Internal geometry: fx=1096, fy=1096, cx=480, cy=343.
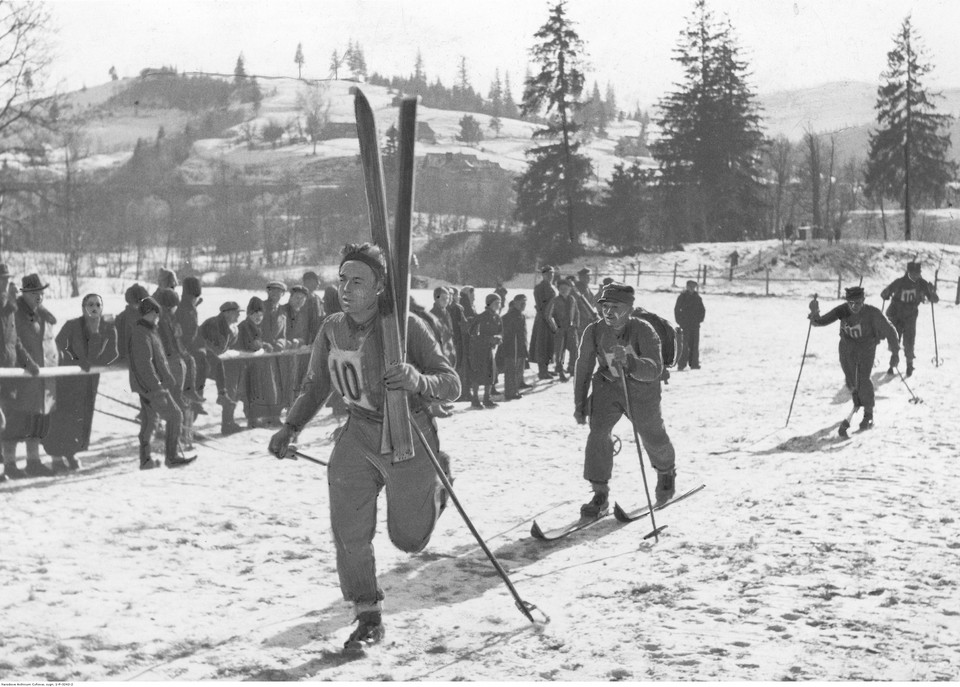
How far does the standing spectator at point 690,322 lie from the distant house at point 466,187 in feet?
247

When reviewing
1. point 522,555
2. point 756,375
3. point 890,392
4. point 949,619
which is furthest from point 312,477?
point 756,375

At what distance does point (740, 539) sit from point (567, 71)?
43.2 meters

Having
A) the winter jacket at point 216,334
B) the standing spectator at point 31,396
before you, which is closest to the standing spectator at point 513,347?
the winter jacket at point 216,334

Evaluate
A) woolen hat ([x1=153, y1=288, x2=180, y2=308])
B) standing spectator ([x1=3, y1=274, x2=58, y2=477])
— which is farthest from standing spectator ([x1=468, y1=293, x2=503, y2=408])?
standing spectator ([x1=3, y1=274, x2=58, y2=477])

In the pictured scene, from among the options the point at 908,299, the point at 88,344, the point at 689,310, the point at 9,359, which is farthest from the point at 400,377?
the point at 689,310

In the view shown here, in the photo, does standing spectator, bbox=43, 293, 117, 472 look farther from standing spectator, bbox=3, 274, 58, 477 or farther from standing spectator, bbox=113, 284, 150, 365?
standing spectator, bbox=113, 284, 150, 365

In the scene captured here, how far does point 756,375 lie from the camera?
17578 mm

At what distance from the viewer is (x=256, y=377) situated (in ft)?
43.4

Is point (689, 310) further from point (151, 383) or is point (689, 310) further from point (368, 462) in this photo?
point (368, 462)

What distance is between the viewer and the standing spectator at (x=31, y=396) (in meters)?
10.3

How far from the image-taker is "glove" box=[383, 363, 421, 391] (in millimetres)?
4984

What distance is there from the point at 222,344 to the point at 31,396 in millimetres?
2593

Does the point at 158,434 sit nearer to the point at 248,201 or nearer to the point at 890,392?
the point at 890,392

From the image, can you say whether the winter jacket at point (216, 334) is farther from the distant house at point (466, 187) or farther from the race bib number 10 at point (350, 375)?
the distant house at point (466, 187)
